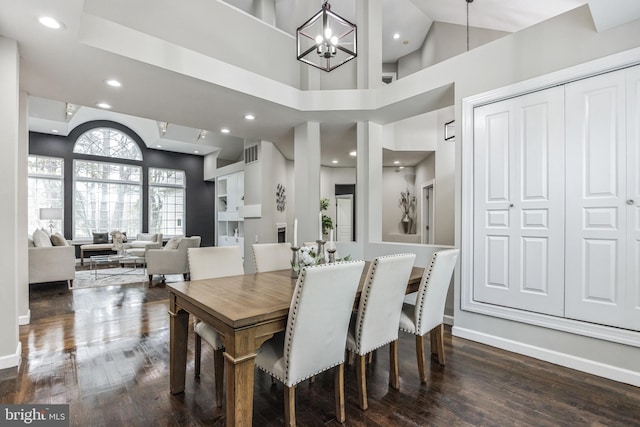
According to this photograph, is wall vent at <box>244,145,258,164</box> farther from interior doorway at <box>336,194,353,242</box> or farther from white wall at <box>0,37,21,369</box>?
white wall at <box>0,37,21,369</box>

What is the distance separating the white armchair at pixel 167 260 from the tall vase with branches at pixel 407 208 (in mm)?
5090

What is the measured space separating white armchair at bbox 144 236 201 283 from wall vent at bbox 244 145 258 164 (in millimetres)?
2107

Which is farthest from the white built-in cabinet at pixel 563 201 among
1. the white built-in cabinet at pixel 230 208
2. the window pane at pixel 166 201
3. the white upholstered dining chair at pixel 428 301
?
the window pane at pixel 166 201

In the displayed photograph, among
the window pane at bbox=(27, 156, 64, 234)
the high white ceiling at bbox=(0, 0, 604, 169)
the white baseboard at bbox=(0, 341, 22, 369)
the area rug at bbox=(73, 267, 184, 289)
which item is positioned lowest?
the area rug at bbox=(73, 267, 184, 289)

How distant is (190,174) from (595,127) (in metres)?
10.3

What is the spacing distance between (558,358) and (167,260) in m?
5.71

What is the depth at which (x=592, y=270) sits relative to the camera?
2.47m

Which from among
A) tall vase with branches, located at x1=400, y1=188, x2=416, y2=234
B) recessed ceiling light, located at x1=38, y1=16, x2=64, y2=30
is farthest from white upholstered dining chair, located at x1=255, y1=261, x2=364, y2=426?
tall vase with branches, located at x1=400, y1=188, x2=416, y2=234

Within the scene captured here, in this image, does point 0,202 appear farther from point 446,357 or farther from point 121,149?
point 121,149

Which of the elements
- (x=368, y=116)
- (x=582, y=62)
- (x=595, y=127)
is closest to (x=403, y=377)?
(x=595, y=127)

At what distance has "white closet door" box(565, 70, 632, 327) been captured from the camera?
7.73ft

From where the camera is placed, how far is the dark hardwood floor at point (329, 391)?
186cm

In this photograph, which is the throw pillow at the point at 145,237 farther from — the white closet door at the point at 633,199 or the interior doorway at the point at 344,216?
the white closet door at the point at 633,199

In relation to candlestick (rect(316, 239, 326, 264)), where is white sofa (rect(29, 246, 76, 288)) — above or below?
below
